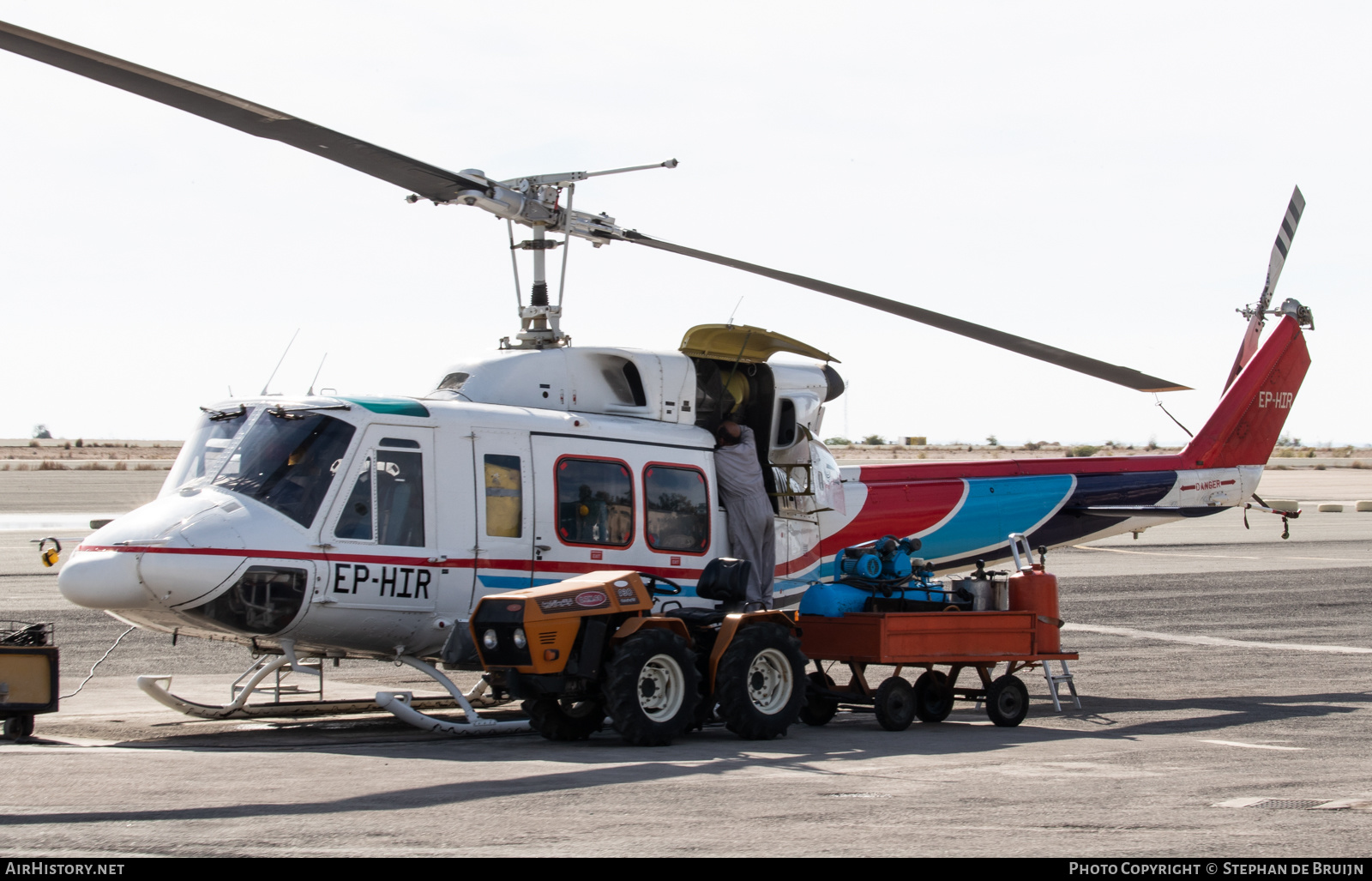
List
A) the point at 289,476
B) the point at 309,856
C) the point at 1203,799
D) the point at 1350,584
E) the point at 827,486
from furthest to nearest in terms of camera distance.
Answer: the point at 1350,584 < the point at 827,486 < the point at 289,476 < the point at 1203,799 < the point at 309,856

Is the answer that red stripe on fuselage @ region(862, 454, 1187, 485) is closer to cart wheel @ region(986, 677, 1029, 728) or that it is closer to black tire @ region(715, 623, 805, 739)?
cart wheel @ region(986, 677, 1029, 728)

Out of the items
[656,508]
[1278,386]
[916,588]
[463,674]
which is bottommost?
[463,674]

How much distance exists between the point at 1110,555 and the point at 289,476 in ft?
85.0

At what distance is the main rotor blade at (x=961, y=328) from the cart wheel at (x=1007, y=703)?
126 inches

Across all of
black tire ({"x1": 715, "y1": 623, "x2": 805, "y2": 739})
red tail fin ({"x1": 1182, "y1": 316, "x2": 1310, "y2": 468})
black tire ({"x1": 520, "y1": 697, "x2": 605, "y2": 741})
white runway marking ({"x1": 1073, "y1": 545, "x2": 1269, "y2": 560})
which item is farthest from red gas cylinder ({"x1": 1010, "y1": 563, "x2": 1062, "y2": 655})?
white runway marking ({"x1": 1073, "y1": 545, "x2": 1269, "y2": 560})

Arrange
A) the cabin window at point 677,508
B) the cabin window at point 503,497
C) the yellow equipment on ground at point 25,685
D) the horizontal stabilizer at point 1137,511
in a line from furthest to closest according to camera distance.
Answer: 1. the horizontal stabilizer at point 1137,511
2. the cabin window at point 677,508
3. the cabin window at point 503,497
4. the yellow equipment on ground at point 25,685

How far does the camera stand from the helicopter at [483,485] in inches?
391

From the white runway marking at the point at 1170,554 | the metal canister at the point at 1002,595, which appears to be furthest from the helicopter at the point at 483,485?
the white runway marking at the point at 1170,554

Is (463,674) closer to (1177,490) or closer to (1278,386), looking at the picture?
(1177,490)

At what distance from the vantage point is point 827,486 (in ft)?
45.4

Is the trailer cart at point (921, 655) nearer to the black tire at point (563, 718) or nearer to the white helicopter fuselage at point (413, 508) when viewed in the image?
the white helicopter fuselage at point (413, 508)

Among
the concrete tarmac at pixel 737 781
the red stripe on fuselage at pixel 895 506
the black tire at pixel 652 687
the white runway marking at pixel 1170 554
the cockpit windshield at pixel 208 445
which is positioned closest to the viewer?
the concrete tarmac at pixel 737 781

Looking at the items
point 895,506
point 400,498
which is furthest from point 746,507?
point 400,498

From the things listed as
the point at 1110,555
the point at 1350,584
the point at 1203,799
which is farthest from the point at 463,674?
the point at 1110,555
